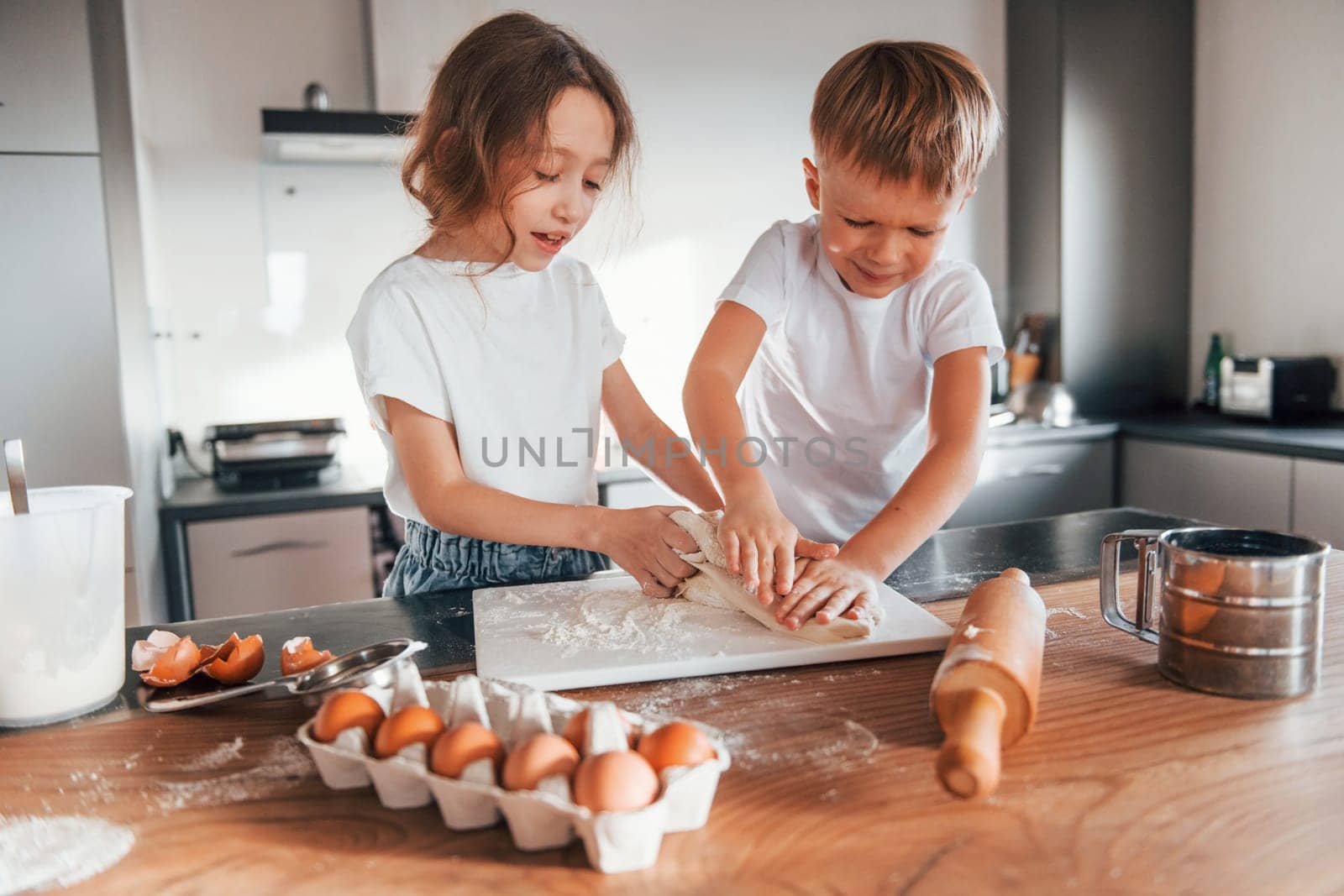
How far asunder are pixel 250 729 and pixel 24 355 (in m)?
1.72

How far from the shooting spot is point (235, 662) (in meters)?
0.78

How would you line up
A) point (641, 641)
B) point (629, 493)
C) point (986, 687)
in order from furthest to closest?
point (629, 493) → point (641, 641) → point (986, 687)

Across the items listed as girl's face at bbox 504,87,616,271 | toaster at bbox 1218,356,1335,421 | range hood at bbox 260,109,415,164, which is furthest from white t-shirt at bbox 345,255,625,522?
toaster at bbox 1218,356,1335,421

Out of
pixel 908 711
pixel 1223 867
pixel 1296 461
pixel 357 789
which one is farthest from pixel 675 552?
pixel 1296 461

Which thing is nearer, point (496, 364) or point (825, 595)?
point (825, 595)

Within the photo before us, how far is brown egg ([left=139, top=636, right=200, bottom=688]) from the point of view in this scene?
773 mm

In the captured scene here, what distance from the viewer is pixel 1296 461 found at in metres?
2.23

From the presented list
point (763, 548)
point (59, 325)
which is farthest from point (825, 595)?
point (59, 325)

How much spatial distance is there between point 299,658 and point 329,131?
5.51 ft

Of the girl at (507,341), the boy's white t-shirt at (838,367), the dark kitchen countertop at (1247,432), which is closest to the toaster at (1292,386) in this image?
the dark kitchen countertop at (1247,432)

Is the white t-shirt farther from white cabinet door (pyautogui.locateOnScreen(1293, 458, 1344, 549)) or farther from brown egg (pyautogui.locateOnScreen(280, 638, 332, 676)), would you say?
white cabinet door (pyautogui.locateOnScreen(1293, 458, 1344, 549))

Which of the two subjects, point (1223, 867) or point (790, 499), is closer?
point (1223, 867)

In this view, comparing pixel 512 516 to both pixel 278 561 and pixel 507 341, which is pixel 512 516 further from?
pixel 278 561

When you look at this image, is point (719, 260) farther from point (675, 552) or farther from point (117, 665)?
point (117, 665)
